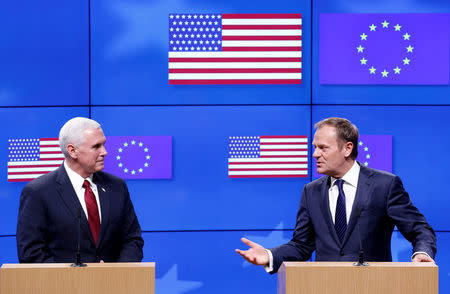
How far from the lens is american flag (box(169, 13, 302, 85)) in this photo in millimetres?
4426

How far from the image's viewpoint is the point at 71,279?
2.26 meters

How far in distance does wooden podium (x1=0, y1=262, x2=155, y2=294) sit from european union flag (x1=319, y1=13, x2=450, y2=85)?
2.61 meters

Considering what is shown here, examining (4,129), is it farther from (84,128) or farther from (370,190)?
(370,190)

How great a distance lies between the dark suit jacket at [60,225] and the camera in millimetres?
2916

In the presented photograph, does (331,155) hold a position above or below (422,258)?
above

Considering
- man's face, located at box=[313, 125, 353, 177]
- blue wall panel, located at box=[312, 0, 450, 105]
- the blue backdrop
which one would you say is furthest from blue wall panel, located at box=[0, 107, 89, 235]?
man's face, located at box=[313, 125, 353, 177]

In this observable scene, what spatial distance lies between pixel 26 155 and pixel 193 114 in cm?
128

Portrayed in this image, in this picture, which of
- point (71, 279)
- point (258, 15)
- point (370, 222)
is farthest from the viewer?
point (258, 15)

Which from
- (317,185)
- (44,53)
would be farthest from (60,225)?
(44,53)

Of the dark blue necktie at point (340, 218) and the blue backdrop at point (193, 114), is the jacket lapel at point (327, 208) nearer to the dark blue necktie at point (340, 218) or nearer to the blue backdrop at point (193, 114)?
the dark blue necktie at point (340, 218)

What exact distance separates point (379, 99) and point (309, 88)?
0.53 meters

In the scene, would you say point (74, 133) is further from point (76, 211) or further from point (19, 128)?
point (19, 128)

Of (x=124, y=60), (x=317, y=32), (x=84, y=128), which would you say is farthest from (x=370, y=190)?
(x=124, y=60)

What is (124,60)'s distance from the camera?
14.6ft
